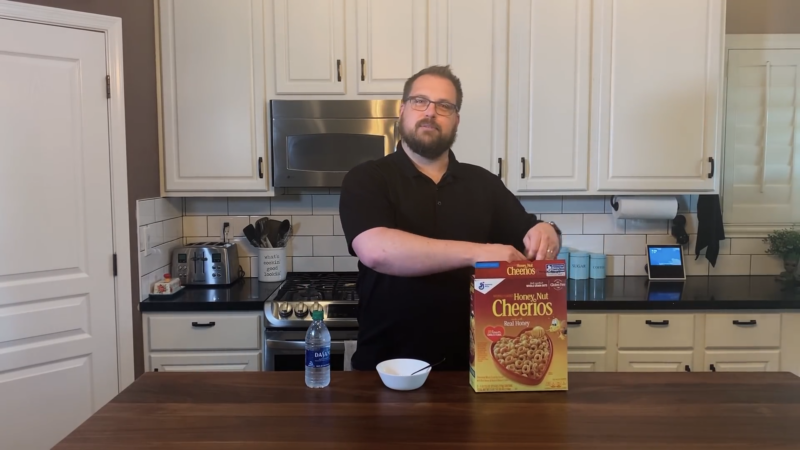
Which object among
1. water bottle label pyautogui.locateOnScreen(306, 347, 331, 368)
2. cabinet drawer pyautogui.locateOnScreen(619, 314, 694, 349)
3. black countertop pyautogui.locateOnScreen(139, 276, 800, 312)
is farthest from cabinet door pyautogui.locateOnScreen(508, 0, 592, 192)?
water bottle label pyautogui.locateOnScreen(306, 347, 331, 368)

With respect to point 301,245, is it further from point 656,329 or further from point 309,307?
point 656,329

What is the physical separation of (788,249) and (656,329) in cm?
95

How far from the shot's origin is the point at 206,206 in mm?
3129

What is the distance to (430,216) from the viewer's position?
1.75 metres

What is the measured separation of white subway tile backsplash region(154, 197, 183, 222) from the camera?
9.09 feet

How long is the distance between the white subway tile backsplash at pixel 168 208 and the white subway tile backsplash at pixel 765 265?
304 cm

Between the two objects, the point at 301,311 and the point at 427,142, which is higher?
the point at 427,142

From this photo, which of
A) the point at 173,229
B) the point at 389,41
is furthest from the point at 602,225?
the point at 173,229

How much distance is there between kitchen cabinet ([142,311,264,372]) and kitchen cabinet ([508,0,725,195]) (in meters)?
1.39

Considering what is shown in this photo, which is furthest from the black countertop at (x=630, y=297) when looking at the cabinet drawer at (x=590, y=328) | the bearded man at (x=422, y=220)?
the bearded man at (x=422, y=220)

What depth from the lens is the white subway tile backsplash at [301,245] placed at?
3.15m

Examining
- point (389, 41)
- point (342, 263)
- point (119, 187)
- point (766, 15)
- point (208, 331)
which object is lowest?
point (208, 331)

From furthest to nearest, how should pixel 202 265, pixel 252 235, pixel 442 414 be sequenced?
1. pixel 252 235
2. pixel 202 265
3. pixel 442 414

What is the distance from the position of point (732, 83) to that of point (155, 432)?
3.07 m
